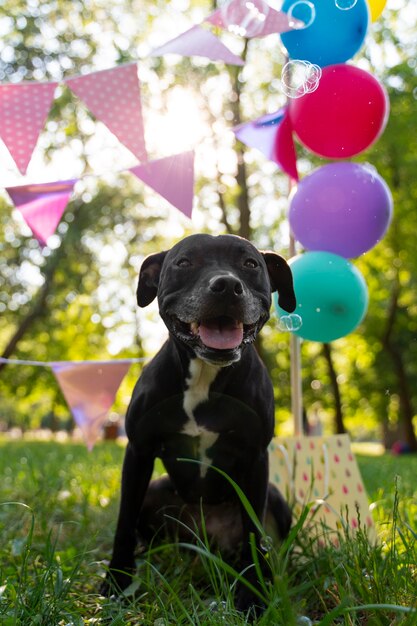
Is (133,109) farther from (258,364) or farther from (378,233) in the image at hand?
(258,364)

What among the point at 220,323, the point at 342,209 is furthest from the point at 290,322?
the point at 220,323

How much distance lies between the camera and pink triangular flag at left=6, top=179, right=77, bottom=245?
3789mm

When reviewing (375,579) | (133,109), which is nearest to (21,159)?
(133,109)

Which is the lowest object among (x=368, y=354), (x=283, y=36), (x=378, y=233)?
(x=368, y=354)

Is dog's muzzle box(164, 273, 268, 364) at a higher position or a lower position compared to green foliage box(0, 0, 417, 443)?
higher

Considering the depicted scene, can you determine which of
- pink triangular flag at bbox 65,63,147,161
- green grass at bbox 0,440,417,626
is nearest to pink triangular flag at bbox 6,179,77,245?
pink triangular flag at bbox 65,63,147,161

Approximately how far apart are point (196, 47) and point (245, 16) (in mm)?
313

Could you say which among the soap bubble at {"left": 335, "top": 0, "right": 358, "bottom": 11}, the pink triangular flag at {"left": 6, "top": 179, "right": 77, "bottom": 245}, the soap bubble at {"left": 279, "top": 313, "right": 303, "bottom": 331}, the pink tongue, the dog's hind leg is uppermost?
the soap bubble at {"left": 335, "top": 0, "right": 358, "bottom": 11}

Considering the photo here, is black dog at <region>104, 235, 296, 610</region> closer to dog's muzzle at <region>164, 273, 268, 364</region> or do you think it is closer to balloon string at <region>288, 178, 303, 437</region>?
dog's muzzle at <region>164, 273, 268, 364</region>

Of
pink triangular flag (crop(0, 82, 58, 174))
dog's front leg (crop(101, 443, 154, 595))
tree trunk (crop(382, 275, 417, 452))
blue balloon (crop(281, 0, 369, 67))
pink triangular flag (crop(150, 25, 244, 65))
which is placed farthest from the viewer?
tree trunk (crop(382, 275, 417, 452))

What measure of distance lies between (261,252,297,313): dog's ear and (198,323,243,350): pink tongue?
523 mm

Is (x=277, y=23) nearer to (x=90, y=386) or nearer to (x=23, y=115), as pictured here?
(x=23, y=115)

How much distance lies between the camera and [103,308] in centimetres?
1997

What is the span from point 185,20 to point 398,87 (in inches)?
194
